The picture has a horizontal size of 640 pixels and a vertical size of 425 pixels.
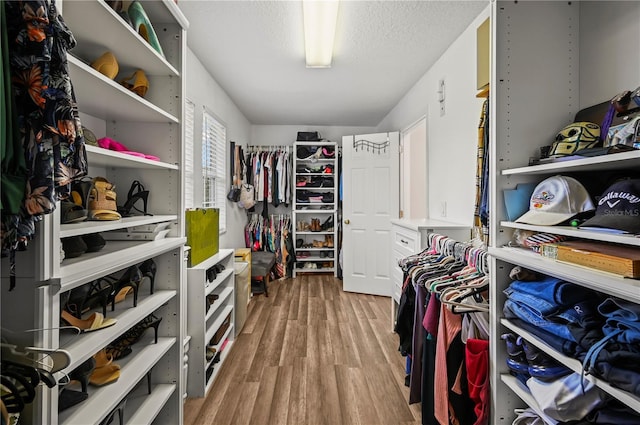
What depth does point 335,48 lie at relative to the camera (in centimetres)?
270

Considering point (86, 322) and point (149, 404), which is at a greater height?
point (86, 322)

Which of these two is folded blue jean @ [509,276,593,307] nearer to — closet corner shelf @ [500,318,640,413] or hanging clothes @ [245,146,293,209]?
closet corner shelf @ [500,318,640,413]

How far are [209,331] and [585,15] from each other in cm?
261

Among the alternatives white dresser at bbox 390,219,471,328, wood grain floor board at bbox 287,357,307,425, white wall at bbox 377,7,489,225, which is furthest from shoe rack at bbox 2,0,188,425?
white wall at bbox 377,7,489,225

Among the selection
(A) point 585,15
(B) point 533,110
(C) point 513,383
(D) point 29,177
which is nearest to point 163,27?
(D) point 29,177

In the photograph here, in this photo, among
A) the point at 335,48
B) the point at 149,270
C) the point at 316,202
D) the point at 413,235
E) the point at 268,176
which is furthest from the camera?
the point at 316,202

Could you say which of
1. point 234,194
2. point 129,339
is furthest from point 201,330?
point 234,194

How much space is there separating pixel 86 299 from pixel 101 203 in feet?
1.22

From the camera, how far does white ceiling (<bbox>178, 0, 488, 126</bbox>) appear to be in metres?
2.16

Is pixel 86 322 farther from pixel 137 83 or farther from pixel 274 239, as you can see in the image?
pixel 274 239

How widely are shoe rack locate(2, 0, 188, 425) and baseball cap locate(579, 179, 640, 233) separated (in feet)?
5.02

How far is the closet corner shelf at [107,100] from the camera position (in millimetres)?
1021

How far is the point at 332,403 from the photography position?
1.94 meters

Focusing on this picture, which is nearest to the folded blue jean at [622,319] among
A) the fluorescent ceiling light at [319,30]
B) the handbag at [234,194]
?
the fluorescent ceiling light at [319,30]
